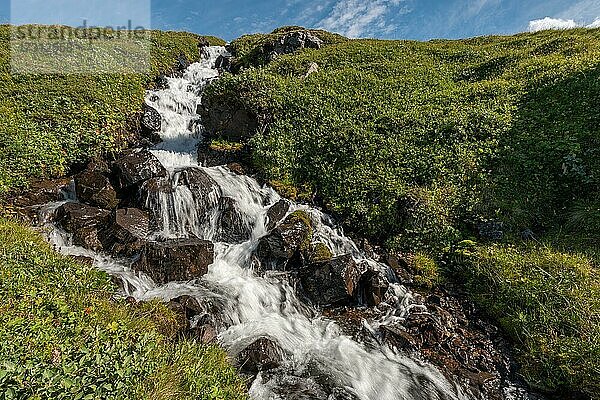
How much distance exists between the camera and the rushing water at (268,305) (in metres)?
7.73

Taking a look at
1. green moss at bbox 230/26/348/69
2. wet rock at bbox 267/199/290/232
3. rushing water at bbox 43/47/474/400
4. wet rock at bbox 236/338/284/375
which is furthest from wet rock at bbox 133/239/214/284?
green moss at bbox 230/26/348/69

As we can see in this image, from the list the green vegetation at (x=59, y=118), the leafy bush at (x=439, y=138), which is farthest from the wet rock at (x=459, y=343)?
the green vegetation at (x=59, y=118)

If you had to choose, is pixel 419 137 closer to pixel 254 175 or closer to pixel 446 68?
pixel 254 175

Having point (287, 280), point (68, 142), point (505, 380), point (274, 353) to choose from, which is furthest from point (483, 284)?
point (68, 142)

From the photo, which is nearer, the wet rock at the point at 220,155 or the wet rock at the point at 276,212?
the wet rock at the point at 276,212

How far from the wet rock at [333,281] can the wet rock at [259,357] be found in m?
2.56

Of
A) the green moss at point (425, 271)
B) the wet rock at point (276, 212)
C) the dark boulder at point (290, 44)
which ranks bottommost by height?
the green moss at point (425, 271)

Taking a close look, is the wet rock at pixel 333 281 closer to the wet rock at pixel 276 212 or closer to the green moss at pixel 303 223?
the green moss at pixel 303 223

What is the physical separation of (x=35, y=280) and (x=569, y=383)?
412 inches

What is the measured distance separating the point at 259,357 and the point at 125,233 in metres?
6.14

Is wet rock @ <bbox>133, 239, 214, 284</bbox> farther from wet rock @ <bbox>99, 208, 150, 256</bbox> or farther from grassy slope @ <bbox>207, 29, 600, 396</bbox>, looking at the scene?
grassy slope @ <bbox>207, 29, 600, 396</bbox>

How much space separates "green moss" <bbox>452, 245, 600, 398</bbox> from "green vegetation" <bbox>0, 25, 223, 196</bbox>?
15.1 metres

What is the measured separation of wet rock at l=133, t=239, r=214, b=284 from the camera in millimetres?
10250

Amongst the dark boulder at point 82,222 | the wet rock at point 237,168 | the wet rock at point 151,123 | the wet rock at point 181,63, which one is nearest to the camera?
the dark boulder at point 82,222
